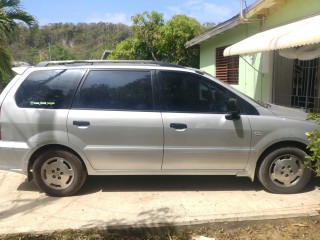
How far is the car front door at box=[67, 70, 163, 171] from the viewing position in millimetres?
4754

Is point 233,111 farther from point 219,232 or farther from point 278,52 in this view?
point 278,52

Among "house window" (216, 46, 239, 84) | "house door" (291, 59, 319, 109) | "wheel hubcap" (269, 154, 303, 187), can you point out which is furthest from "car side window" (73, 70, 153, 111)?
"house window" (216, 46, 239, 84)

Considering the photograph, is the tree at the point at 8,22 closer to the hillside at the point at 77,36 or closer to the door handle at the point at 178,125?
the door handle at the point at 178,125

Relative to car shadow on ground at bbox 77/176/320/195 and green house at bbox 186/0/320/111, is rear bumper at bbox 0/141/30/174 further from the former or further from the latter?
green house at bbox 186/0/320/111

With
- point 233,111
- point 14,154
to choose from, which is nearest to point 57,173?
point 14,154

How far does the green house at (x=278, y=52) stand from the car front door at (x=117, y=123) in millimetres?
2668

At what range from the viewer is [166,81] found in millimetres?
4938

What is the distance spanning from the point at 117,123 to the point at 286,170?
7.78 ft

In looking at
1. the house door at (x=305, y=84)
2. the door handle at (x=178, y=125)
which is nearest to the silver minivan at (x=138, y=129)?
the door handle at (x=178, y=125)

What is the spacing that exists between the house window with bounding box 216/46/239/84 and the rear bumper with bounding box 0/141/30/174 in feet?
25.8

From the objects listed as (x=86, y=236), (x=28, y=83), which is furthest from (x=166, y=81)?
(x=86, y=236)

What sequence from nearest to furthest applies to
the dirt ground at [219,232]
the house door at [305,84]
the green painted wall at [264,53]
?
the dirt ground at [219,232] → the green painted wall at [264,53] → the house door at [305,84]

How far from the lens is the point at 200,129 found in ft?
15.6

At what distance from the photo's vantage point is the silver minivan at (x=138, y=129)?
15.7 ft
